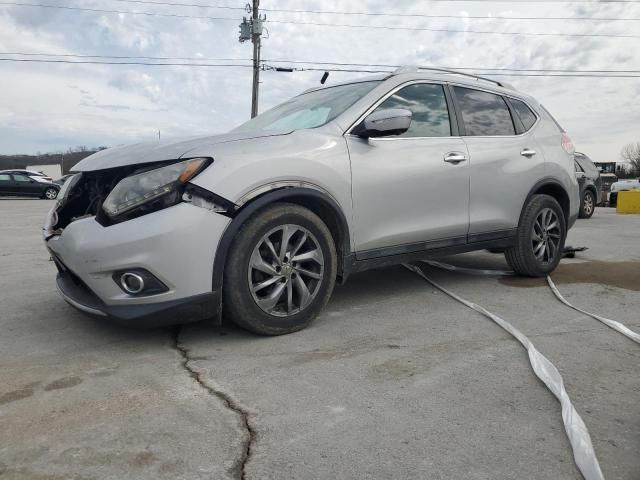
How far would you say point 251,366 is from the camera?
2844 millimetres

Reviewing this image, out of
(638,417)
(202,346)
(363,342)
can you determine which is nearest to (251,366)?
(202,346)

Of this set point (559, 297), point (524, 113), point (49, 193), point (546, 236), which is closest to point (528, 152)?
point (524, 113)

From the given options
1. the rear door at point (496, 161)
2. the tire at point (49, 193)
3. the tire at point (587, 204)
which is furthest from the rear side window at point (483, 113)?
the tire at point (49, 193)

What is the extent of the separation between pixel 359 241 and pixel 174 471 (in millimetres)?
2090

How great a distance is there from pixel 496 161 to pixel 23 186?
26376 mm

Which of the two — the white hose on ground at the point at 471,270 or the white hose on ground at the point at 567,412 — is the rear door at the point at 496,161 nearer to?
the white hose on ground at the point at 471,270

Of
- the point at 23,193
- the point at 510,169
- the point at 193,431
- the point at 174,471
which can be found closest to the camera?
the point at 174,471

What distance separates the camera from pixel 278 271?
127 inches

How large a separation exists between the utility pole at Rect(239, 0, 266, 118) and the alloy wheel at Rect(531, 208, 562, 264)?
22.3 meters

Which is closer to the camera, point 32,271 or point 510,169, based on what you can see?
point 510,169

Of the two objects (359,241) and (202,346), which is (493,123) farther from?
(202,346)

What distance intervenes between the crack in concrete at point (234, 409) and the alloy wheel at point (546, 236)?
332cm

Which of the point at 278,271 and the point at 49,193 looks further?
the point at 49,193

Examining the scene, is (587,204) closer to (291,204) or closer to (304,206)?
(304,206)
